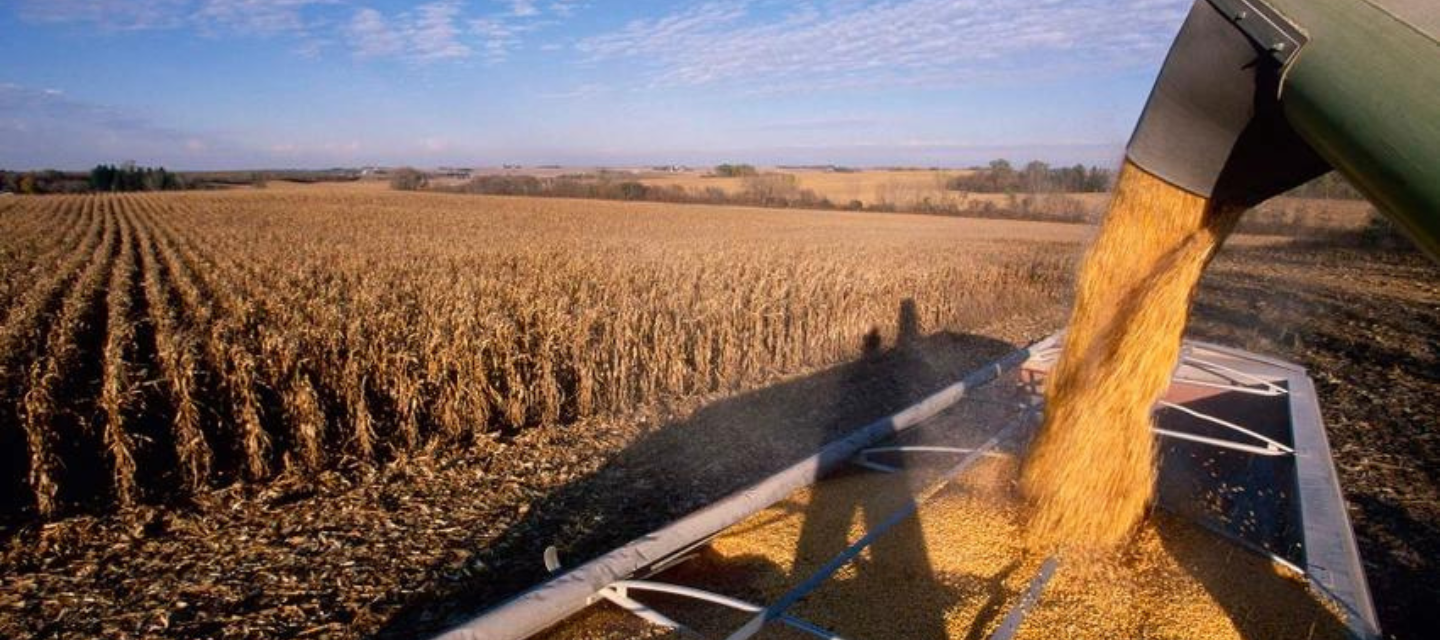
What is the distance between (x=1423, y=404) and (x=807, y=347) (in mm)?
6409

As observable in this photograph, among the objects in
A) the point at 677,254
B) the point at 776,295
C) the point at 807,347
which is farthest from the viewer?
the point at 677,254

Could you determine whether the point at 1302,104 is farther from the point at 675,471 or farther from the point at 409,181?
the point at 409,181

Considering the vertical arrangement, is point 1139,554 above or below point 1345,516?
below

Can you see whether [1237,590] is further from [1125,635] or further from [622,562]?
[622,562]

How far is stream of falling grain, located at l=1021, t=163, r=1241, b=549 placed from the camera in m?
2.48

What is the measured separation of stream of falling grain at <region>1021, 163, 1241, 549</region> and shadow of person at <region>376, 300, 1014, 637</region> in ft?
2.98

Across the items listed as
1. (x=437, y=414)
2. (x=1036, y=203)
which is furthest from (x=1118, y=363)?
(x=1036, y=203)

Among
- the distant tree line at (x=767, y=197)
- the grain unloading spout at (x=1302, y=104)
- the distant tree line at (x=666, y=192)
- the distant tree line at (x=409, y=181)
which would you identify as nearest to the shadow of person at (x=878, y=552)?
the grain unloading spout at (x=1302, y=104)

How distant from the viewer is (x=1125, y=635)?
2.58m

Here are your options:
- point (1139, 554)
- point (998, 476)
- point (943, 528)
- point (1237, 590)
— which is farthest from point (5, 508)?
point (1237, 590)

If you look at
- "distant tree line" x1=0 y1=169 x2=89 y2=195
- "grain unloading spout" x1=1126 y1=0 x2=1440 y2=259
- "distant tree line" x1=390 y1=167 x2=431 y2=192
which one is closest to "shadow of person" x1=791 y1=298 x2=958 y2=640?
"grain unloading spout" x1=1126 y1=0 x2=1440 y2=259

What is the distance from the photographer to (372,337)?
6324 millimetres

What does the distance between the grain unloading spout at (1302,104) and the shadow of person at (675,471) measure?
6.95ft

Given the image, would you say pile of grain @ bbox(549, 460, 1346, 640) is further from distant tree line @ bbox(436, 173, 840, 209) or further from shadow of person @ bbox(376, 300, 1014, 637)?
distant tree line @ bbox(436, 173, 840, 209)
